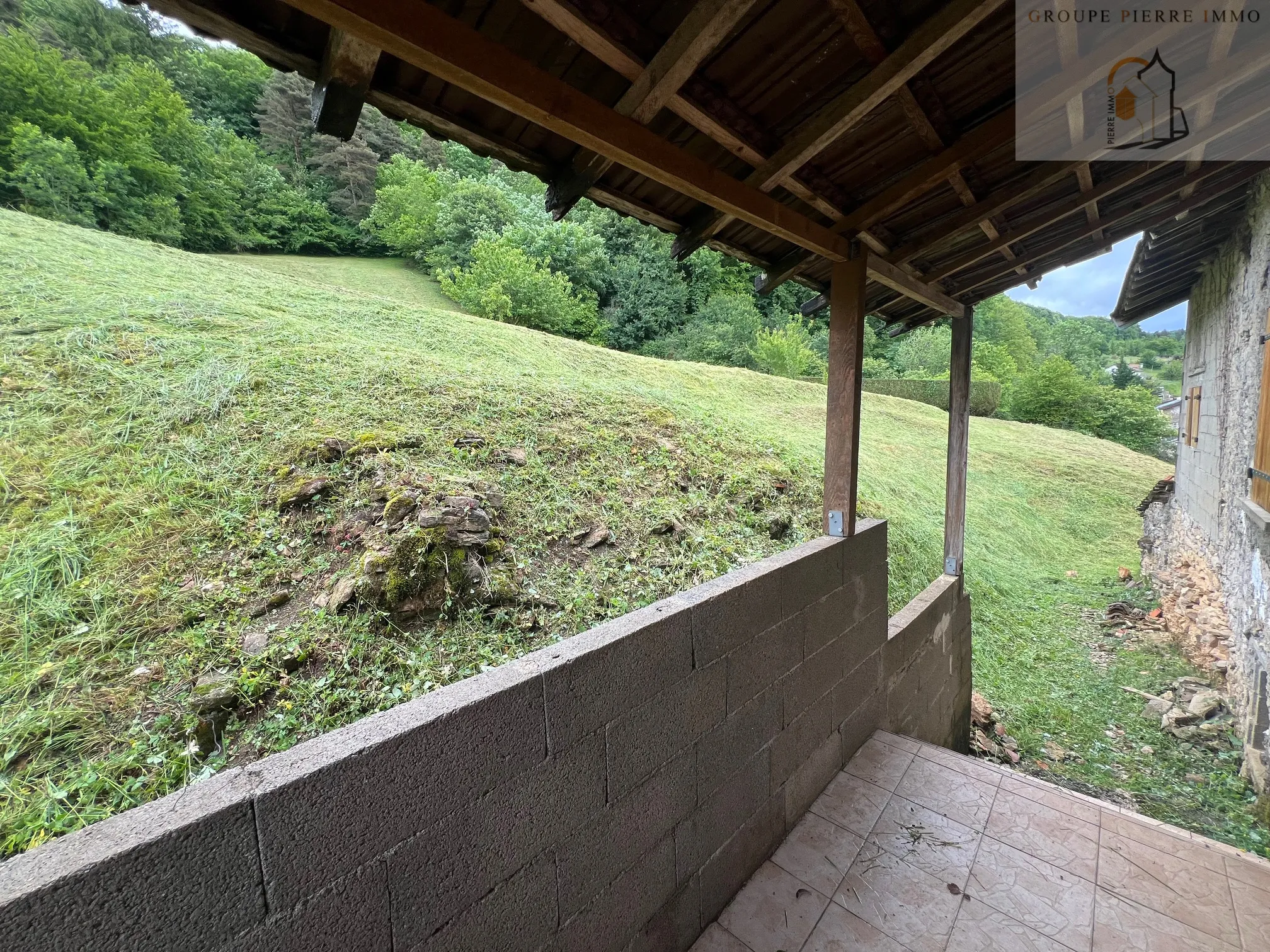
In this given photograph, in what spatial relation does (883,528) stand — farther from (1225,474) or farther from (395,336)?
(395,336)

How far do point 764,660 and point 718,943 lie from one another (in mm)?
915

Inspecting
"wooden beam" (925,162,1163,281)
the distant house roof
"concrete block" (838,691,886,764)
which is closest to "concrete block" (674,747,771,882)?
"concrete block" (838,691,886,764)

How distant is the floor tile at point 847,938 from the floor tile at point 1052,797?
112 centimetres

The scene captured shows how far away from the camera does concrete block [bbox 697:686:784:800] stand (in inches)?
68.0

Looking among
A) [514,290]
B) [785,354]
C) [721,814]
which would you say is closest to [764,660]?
[721,814]

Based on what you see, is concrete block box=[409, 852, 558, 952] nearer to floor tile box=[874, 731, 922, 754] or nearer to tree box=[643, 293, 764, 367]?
floor tile box=[874, 731, 922, 754]

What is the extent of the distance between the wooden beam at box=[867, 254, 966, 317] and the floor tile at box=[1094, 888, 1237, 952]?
2741mm

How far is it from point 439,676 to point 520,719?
1.02 m

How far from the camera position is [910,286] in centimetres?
307

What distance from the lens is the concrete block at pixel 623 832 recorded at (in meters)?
1.33

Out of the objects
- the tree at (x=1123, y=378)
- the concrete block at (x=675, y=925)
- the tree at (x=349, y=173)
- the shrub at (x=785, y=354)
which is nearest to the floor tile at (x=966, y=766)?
the concrete block at (x=675, y=925)

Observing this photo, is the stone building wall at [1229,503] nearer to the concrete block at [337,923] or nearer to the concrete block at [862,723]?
the concrete block at [862,723]

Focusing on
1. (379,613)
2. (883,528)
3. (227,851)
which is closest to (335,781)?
(227,851)

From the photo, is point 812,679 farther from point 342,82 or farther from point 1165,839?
point 342,82
